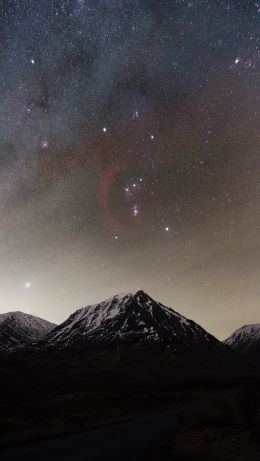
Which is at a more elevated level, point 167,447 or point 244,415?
point 244,415

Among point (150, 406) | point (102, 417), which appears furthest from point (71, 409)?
point (150, 406)

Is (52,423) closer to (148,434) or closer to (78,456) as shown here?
(148,434)

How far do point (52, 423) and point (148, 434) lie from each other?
20.4 metres

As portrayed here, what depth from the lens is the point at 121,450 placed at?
29.5 m

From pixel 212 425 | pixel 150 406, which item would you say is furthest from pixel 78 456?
pixel 150 406

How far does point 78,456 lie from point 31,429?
2533 centimetres

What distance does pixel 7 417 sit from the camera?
5925 centimetres

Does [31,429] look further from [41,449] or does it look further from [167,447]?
[167,447]

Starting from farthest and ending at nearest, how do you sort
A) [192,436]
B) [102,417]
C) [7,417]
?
[102,417] < [7,417] < [192,436]

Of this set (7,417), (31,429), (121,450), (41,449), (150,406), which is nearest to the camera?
(121,450)

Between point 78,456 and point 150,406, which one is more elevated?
point 150,406

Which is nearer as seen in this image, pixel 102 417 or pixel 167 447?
pixel 167 447

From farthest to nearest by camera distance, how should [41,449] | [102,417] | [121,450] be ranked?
[102,417] < [41,449] < [121,450]

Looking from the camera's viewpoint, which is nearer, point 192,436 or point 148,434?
point 192,436
